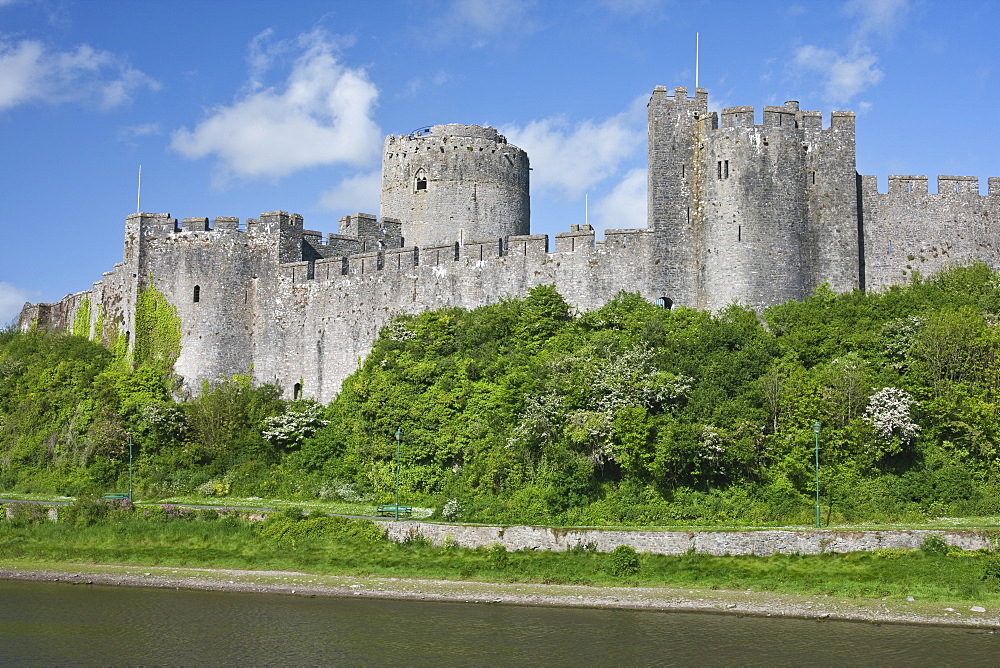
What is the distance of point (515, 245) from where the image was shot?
3272 centimetres

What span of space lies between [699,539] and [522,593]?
146 inches

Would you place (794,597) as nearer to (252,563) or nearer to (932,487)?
(932,487)

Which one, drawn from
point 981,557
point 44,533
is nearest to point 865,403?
point 981,557

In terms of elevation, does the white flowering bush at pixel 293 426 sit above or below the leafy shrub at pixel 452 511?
above

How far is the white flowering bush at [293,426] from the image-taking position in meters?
32.5

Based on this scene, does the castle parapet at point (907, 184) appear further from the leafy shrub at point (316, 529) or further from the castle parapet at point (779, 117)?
the leafy shrub at point (316, 529)

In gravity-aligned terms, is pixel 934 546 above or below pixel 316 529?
above

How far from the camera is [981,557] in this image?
2080 centimetres

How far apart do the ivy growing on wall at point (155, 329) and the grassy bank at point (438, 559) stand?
8.43 metres

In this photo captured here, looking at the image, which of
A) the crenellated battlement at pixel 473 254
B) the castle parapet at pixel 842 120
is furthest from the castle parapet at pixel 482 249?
the castle parapet at pixel 842 120

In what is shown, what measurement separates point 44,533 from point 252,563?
6.53 meters

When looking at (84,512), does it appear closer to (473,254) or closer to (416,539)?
(416,539)

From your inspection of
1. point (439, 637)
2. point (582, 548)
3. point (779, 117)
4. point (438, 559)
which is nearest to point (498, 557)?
point (438, 559)

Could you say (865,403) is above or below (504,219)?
below
